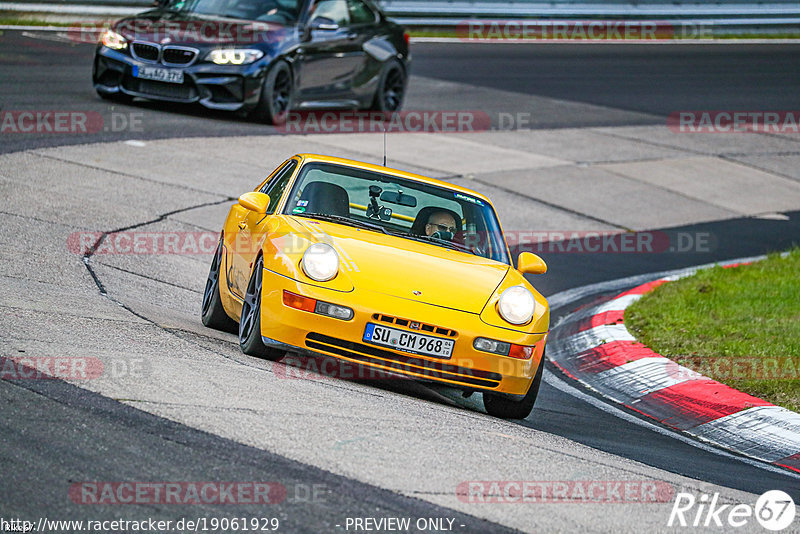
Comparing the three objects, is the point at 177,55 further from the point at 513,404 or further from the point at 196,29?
the point at 513,404

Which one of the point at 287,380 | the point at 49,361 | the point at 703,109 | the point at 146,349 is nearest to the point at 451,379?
the point at 287,380

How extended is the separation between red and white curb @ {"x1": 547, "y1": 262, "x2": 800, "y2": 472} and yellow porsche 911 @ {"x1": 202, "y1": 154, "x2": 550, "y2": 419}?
4.40 feet

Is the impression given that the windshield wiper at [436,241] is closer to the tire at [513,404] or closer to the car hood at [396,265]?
the car hood at [396,265]

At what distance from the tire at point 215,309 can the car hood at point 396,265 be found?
877mm

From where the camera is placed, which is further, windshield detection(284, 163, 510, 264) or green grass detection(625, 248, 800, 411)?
green grass detection(625, 248, 800, 411)

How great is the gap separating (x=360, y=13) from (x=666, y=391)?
10.7 metres

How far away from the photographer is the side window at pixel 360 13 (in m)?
17.4

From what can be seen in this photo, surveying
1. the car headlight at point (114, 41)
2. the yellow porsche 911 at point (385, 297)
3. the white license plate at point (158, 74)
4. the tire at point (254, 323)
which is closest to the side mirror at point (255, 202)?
the yellow porsche 911 at point (385, 297)

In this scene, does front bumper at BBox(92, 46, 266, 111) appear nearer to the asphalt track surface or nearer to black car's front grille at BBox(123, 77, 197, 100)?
black car's front grille at BBox(123, 77, 197, 100)

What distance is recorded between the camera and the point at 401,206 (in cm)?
789

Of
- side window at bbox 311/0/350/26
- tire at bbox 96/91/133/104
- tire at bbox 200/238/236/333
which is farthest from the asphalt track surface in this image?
tire at bbox 200/238/236/333

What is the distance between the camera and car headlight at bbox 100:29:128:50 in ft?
50.1

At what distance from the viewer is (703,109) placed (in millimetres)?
22562

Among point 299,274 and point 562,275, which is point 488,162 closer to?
point 562,275
